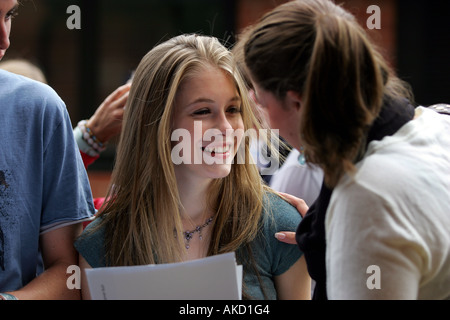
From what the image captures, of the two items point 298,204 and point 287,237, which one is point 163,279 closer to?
point 287,237

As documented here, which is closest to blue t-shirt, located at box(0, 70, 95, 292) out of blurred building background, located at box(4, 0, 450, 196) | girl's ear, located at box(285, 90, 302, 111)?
girl's ear, located at box(285, 90, 302, 111)

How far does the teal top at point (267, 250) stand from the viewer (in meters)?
1.88

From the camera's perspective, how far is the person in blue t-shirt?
67.7 inches

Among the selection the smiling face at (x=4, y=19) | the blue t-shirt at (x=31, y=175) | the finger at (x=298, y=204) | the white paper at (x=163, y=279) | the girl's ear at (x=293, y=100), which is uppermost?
the smiling face at (x=4, y=19)

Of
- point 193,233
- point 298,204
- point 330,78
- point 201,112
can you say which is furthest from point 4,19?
point 298,204

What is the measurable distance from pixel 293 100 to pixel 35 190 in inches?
33.1

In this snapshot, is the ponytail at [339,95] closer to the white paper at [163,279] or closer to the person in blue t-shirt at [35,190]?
the white paper at [163,279]

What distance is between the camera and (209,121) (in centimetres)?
187

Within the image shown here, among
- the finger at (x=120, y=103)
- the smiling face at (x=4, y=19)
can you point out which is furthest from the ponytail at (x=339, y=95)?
the finger at (x=120, y=103)

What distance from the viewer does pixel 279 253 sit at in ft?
6.45

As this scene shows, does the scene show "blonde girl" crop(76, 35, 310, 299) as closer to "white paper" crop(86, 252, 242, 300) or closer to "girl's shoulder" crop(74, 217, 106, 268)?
"girl's shoulder" crop(74, 217, 106, 268)
